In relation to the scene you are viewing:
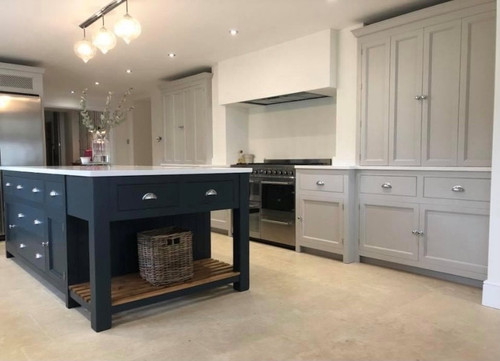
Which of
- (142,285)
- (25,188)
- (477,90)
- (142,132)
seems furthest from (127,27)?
(142,132)

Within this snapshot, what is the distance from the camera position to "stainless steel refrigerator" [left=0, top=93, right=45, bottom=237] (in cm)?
484

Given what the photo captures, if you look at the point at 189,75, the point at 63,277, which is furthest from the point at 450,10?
the point at 189,75

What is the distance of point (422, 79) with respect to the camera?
10.6 feet

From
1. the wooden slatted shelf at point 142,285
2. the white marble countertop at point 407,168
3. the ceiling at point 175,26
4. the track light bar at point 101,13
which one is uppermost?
the ceiling at point 175,26

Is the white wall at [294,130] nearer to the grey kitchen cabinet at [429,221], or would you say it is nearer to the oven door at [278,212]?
the oven door at [278,212]

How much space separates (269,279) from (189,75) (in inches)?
153

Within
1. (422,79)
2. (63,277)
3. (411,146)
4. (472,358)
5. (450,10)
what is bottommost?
(472,358)

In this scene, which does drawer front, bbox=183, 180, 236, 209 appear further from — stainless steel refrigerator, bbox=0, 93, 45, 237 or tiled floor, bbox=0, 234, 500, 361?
stainless steel refrigerator, bbox=0, 93, 45, 237

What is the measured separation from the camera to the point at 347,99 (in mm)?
3836

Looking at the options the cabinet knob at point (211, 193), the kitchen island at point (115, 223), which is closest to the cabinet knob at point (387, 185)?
the kitchen island at point (115, 223)

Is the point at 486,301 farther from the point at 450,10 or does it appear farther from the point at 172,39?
the point at 172,39

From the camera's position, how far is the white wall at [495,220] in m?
2.46

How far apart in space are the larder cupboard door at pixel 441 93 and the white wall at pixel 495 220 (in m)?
0.57

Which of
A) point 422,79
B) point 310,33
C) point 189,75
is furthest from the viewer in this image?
point 189,75
